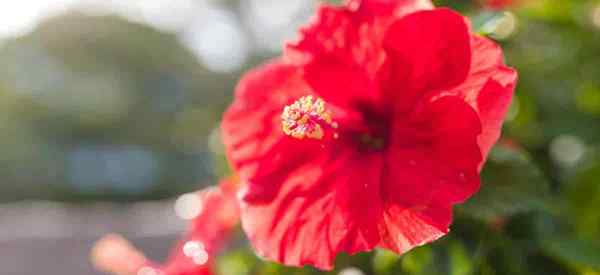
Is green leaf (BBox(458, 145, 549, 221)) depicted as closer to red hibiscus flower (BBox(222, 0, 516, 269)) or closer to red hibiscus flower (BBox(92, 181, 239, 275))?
red hibiscus flower (BBox(222, 0, 516, 269))

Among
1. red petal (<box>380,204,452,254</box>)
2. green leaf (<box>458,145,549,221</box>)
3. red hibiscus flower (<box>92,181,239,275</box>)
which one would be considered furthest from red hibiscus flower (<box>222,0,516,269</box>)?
red hibiscus flower (<box>92,181,239,275</box>)

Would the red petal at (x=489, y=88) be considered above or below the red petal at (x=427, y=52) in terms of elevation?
below

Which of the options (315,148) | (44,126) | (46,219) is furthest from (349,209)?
(44,126)

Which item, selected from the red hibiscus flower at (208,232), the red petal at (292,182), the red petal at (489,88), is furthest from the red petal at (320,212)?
the red hibiscus flower at (208,232)

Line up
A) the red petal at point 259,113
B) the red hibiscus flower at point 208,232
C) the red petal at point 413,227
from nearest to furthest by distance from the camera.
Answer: the red petal at point 413,227, the red petal at point 259,113, the red hibiscus flower at point 208,232

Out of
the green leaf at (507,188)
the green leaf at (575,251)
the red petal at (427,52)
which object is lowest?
the green leaf at (575,251)

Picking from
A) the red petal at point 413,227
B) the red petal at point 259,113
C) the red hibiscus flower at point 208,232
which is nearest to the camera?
the red petal at point 413,227

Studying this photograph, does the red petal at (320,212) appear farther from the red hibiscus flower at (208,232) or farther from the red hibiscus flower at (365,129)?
the red hibiscus flower at (208,232)

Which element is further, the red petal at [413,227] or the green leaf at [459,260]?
the green leaf at [459,260]

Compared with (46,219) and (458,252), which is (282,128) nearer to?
(458,252)
